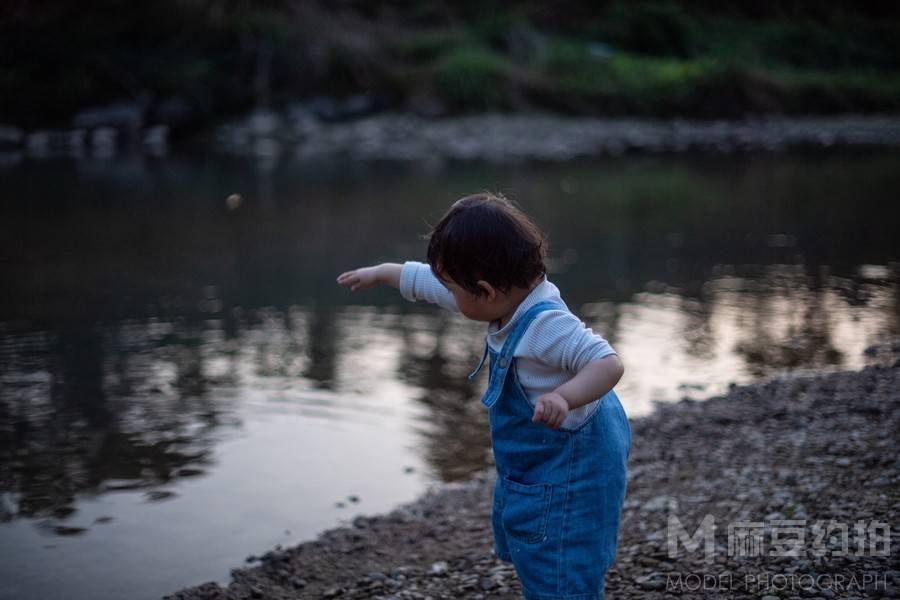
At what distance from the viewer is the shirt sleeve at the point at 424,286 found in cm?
291

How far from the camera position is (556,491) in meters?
2.62

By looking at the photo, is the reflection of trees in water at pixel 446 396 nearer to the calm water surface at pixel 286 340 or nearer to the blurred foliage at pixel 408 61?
the calm water surface at pixel 286 340

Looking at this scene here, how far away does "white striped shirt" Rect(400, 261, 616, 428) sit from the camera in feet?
8.33

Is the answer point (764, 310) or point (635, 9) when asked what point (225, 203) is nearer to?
point (764, 310)

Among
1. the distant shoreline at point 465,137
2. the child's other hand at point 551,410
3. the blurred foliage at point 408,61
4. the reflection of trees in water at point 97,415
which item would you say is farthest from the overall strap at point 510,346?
the blurred foliage at point 408,61

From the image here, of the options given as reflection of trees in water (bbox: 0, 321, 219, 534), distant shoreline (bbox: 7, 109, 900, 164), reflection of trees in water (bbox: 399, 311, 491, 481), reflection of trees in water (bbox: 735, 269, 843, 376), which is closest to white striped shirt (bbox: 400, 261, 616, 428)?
reflection of trees in water (bbox: 399, 311, 491, 481)

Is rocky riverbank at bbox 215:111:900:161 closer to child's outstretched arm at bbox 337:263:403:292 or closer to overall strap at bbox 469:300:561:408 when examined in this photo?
child's outstretched arm at bbox 337:263:403:292

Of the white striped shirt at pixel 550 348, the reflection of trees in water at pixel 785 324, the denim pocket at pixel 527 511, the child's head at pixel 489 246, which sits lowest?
the reflection of trees in water at pixel 785 324

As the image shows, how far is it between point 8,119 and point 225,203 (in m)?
9.66

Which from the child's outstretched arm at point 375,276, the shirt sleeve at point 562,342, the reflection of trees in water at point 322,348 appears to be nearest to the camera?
the shirt sleeve at point 562,342

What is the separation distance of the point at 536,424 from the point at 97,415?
12.5 ft

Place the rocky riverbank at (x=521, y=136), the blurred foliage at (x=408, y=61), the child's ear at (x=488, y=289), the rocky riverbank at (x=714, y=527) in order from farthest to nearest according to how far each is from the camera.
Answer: the blurred foliage at (x=408, y=61) < the rocky riverbank at (x=521, y=136) < the rocky riverbank at (x=714, y=527) < the child's ear at (x=488, y=289)

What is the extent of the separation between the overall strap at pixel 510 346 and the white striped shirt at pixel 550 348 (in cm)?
2

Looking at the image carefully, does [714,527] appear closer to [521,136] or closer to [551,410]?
[551,410]
